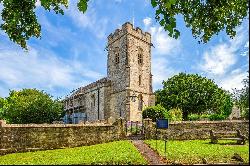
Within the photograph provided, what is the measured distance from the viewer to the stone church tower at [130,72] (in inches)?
2015

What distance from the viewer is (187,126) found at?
83.6 ft

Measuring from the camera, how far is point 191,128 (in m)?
25.6

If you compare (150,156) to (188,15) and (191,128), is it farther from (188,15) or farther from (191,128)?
(191,128)

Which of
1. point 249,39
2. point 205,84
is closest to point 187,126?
point 249,39

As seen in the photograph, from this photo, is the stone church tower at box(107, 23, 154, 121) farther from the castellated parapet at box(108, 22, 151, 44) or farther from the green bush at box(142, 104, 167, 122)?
the green bush at box(142, 104, 167, 122)

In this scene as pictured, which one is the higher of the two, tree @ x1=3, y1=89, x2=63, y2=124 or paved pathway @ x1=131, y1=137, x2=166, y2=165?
tree @ x1=3, y1=89, x2=63, y2=124

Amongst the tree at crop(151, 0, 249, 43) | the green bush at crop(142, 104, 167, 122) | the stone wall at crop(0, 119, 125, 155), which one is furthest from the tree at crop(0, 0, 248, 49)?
the green bush at crop(142, 104, 167, 122)

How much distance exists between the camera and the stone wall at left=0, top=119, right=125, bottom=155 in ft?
68.9

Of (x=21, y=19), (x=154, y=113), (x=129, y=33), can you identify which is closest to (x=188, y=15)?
(x=21, y=19)

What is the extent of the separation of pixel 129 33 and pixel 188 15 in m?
41.3

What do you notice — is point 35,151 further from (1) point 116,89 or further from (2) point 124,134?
(1) point 116,89

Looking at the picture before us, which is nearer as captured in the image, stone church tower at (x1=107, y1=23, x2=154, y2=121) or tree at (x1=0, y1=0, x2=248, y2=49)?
tree at (x1=0, y1=0, x2=248, y2=49)

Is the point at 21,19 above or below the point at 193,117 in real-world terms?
above

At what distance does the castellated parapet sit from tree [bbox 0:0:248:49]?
40.2 meters
